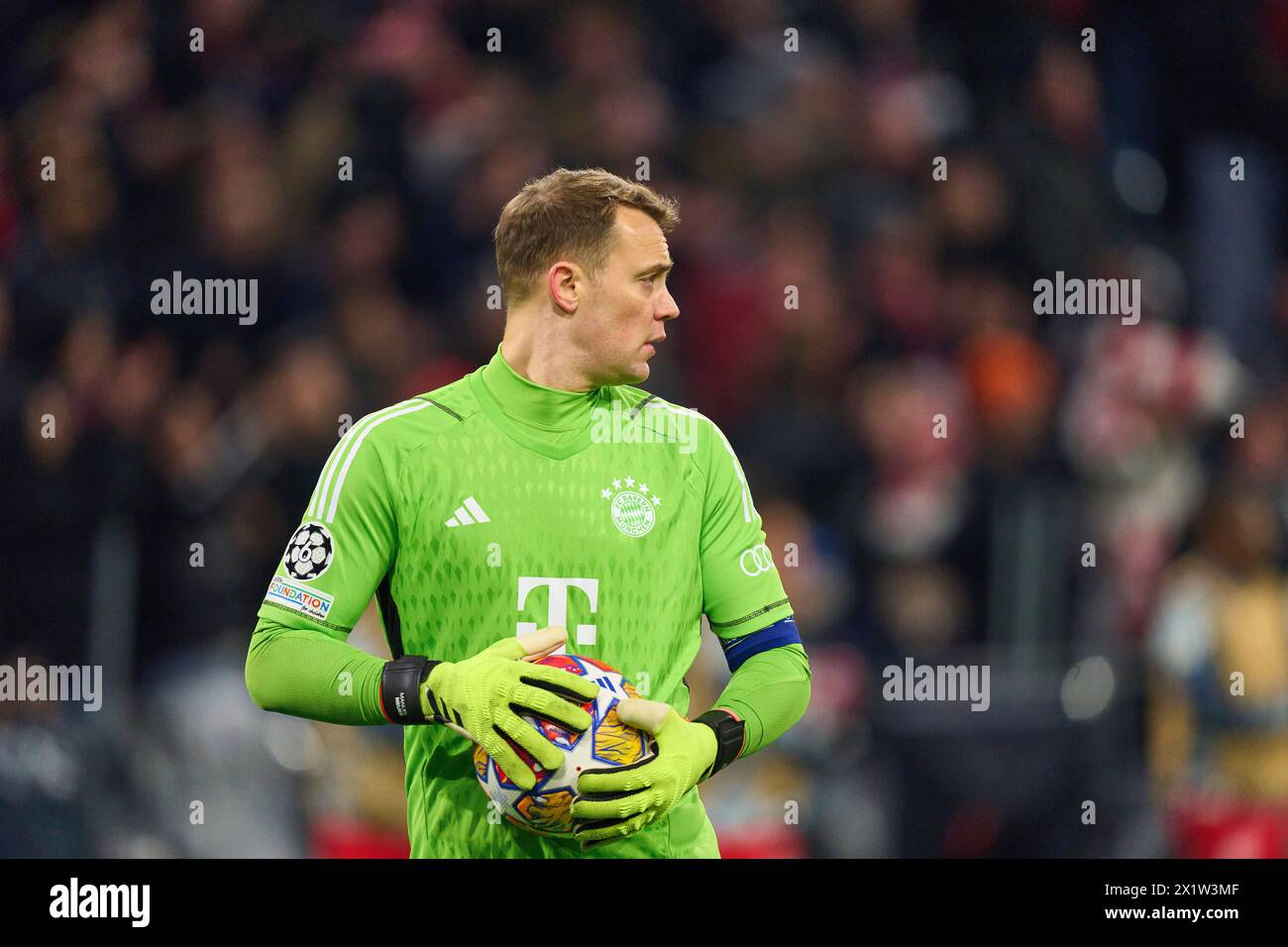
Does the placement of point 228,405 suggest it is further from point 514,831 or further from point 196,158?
point 514,831

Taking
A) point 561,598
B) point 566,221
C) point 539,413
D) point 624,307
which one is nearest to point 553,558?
point 561,598

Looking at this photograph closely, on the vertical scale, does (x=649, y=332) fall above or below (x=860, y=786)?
above

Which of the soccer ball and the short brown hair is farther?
the short brown hair

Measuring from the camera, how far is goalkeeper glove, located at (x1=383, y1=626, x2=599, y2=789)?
298 cm

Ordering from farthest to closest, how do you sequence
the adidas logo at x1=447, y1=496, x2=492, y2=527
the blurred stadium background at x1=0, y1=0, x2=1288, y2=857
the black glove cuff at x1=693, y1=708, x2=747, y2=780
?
the blurred stadium background at x1=0, y1=0, x2=1288, y2=857 → the adidas logo at x1=447, y1=496, x2=492, y2=527 → the black glove cuff at x1=693, y1=708, x2=747, y2=780

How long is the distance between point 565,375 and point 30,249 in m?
4.18

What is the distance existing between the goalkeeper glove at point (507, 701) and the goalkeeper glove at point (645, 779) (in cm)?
8

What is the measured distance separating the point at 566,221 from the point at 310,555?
86 centimetres

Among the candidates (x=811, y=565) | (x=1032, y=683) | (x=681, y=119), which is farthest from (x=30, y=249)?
(x=1032, y=683)

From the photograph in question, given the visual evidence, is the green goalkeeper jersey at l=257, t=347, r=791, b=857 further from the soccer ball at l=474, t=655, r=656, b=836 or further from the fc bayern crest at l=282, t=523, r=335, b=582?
the soccer ball at l=474, t=655, r=656, b=836

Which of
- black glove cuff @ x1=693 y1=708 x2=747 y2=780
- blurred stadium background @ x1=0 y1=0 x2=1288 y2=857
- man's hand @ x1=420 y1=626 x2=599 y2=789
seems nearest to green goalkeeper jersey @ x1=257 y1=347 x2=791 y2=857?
black glove cuff @ x1=693 y1=708 x2=747 y2=780

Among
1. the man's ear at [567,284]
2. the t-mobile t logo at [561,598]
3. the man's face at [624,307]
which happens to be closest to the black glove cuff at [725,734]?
the t-mobile t logo at [561,598]

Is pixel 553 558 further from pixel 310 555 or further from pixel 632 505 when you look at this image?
pixel 310 555

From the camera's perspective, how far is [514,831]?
328cm
